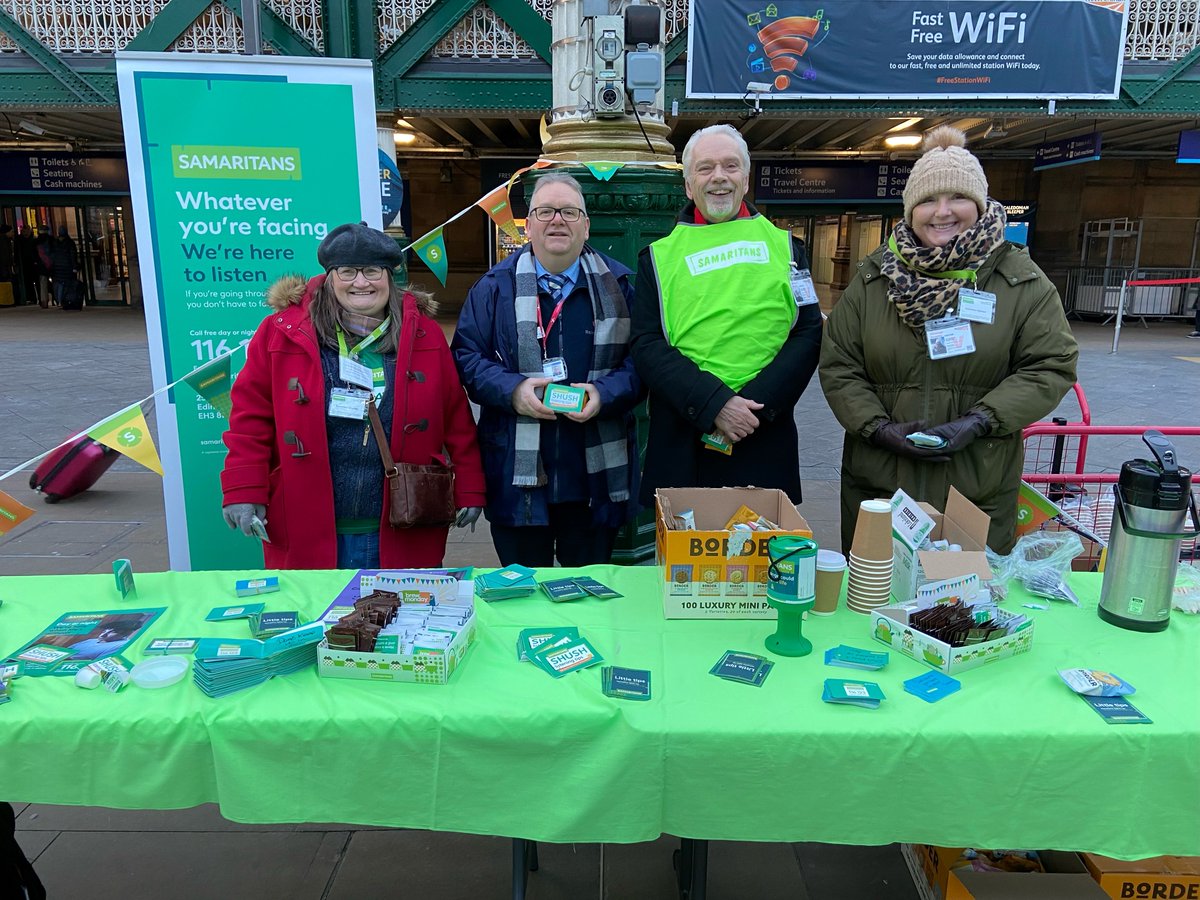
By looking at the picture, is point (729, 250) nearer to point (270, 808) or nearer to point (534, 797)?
point (534, 797)

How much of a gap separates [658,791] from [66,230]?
2191cm

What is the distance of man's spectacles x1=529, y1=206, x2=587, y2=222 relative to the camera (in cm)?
274

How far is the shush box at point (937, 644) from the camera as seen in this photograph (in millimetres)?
1710

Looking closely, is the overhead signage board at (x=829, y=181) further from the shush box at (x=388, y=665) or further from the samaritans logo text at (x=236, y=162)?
the shush box at (x=388, y=665)

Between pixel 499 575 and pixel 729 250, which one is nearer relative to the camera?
pixel 499 575

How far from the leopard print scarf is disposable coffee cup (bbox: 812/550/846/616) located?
3.26 ft

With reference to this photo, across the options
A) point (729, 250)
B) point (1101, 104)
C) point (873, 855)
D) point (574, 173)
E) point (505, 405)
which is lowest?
point (873, 855)

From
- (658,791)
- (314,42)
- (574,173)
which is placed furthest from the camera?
(314,42)

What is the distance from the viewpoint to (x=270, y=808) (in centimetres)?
158

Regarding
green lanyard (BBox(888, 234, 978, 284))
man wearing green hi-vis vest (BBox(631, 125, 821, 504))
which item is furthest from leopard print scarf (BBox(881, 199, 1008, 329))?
man wearing green hi-vis vest (BBox(631, 125, 821, 504))

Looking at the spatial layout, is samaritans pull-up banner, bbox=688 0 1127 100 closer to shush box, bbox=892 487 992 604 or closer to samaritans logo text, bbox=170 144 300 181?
samaritans logo text, bbox=170 144 300 181

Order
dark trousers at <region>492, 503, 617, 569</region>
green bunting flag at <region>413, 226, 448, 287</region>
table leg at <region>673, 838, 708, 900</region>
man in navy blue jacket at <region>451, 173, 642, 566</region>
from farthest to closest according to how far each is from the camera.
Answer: green bunting flag at <region>413, 226, 448, 287</region> < dark trousers at <region>492, 503, 617, 569</region> < man in navy blue jacket at <region>451, 173, 642, 566</region> < table leg at <region>673, 838, 708, 900</region>

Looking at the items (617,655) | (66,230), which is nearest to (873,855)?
(617,655)

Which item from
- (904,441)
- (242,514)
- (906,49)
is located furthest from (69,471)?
(906,49)
